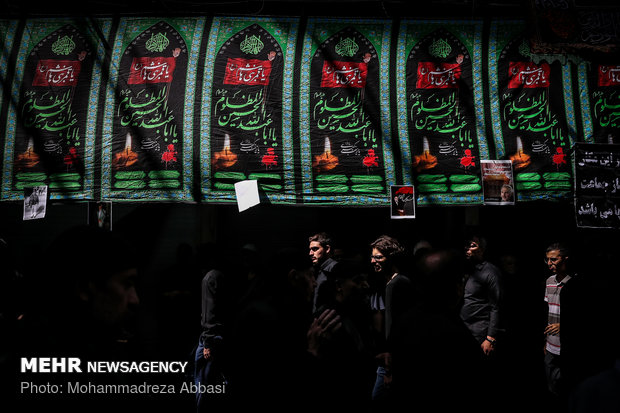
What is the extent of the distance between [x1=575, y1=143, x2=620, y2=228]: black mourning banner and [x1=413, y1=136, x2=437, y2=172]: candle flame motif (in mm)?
1522

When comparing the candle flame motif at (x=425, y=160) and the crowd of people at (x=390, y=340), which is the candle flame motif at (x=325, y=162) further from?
the crowd of people at (x=390, y=340)

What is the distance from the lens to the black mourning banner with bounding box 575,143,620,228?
5180mm

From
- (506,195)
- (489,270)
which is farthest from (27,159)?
(506,195)

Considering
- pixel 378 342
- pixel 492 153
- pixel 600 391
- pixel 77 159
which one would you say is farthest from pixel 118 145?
pixel 600 391

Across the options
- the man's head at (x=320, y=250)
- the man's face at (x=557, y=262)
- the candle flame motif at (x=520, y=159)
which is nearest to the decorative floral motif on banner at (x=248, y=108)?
the man's head at (x=320, y=250)

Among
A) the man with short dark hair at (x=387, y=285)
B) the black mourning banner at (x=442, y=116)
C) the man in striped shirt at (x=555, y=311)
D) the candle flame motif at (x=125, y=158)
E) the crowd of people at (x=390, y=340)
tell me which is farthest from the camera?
the candle flame motif at (x=125, y=158)

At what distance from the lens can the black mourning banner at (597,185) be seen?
17.0ft

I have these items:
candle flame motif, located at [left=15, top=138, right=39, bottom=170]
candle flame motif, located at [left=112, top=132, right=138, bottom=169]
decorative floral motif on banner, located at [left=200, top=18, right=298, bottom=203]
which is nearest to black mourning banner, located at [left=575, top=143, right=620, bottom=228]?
decorative floral motif on banner, located at [left=200, top=18, right=298, bottom=203]

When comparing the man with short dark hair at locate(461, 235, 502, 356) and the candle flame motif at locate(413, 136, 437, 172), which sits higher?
the candle flame motif at locate(413, 136, 437, 172)

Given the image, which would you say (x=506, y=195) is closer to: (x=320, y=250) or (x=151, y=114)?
(x=320, y=250)

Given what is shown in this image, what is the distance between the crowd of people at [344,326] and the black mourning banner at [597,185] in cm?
64

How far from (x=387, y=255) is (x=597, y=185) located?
2539mm

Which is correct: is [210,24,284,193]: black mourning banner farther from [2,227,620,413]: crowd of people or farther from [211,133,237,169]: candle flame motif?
[2,227,620,413]: crowd of people

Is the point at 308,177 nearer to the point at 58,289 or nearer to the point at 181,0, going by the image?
the point at 181,0
